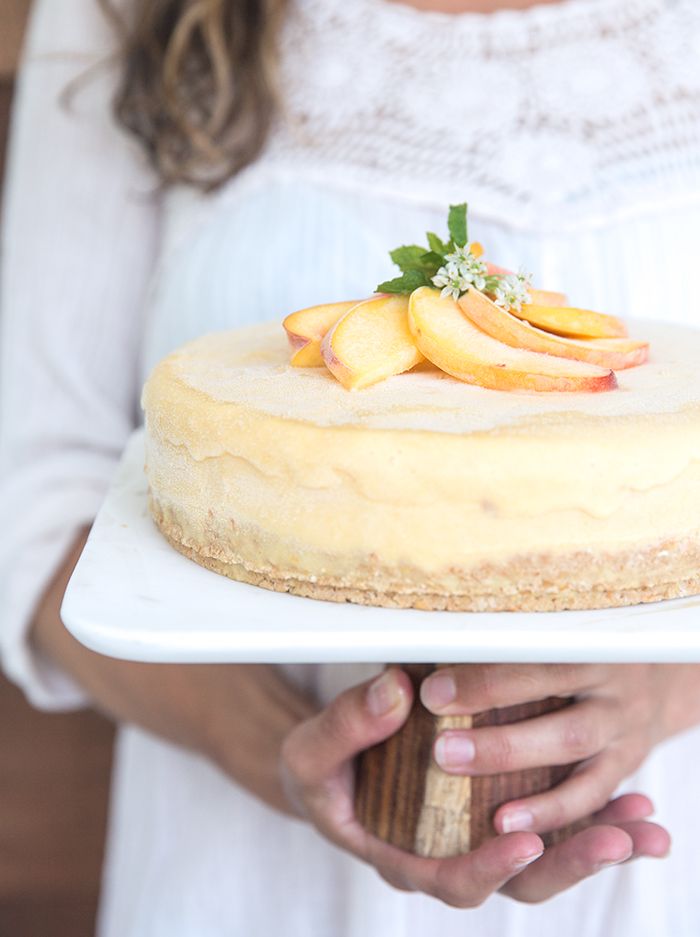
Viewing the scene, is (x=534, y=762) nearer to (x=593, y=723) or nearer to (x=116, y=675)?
(x=593, y=723)

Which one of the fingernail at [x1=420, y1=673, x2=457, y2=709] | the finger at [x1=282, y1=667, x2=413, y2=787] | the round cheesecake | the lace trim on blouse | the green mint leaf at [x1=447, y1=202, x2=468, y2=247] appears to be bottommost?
the finger at [x1=282, y1=667, x2=413, y2=787]

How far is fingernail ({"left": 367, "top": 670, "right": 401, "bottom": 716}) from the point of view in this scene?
764 millimetres

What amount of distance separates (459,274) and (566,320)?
80 mm

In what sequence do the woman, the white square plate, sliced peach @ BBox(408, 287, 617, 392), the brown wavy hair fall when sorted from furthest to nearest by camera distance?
1. the brown wavy hair
2. the woman
3. sliced peach @ BBox(408, 287, 617, 392)
4. the white square plate

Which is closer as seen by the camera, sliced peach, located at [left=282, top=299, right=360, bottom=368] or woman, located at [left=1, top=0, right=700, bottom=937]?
sliced peach, located at [left=282, top=299, right=360, bottom=368]

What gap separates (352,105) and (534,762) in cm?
79

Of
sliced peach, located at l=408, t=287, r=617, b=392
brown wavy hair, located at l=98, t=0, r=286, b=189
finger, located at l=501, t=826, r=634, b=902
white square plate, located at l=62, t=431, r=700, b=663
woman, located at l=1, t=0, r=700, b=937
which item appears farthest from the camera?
brown wavy hair, located at l=98, t=0, r=286, b=189

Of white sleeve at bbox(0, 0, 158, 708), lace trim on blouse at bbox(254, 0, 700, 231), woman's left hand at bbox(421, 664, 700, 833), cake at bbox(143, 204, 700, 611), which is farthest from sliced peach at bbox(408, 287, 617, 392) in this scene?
white sleeve at bbox(0, 0, 158, 708)

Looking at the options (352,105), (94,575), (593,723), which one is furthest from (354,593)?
(352,105)

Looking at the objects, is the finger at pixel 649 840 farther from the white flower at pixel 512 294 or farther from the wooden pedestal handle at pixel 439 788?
the white flower at pixel 512 294

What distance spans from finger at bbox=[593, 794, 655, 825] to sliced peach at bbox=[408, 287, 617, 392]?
376 mm

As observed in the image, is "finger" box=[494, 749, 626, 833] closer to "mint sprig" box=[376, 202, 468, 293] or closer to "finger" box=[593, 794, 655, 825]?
"finger" box=[593, 794, 655, 825]

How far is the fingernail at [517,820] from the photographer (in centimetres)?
77

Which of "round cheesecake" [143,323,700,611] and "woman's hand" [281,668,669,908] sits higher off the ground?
"round cheesecake" [143,323,700,611]
